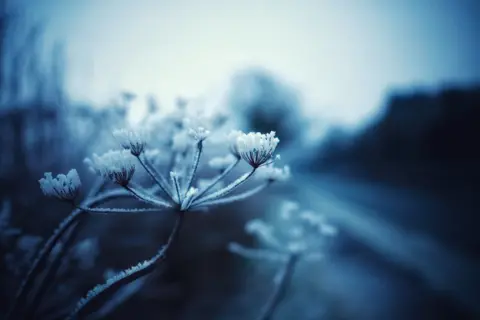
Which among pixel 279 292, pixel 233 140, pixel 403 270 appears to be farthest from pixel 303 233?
pixel 403 270

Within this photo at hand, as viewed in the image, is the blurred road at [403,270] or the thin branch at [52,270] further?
the blurred road at [403,270]

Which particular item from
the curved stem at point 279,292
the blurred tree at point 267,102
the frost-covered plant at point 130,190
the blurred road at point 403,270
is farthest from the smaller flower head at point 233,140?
the blurred tree at point 267,102

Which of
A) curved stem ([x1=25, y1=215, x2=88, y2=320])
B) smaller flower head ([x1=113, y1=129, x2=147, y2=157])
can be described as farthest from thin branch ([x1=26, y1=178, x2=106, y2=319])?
smaller flower head ([x1=113, y1=129, x2=147, y2=157])

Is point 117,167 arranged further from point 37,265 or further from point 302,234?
point 302,234

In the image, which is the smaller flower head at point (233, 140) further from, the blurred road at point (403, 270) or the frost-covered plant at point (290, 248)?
the blurred road at point (403, 270)

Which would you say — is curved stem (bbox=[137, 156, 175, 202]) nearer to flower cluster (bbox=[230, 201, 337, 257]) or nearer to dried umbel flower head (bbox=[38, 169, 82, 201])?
dried umbel flower head (bbox=[38, 169, 82, 201])

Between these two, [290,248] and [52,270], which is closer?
[52,270]

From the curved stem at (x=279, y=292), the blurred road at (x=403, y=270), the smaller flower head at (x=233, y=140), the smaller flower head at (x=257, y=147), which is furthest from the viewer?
the blurred road at (x=403, y=270)
